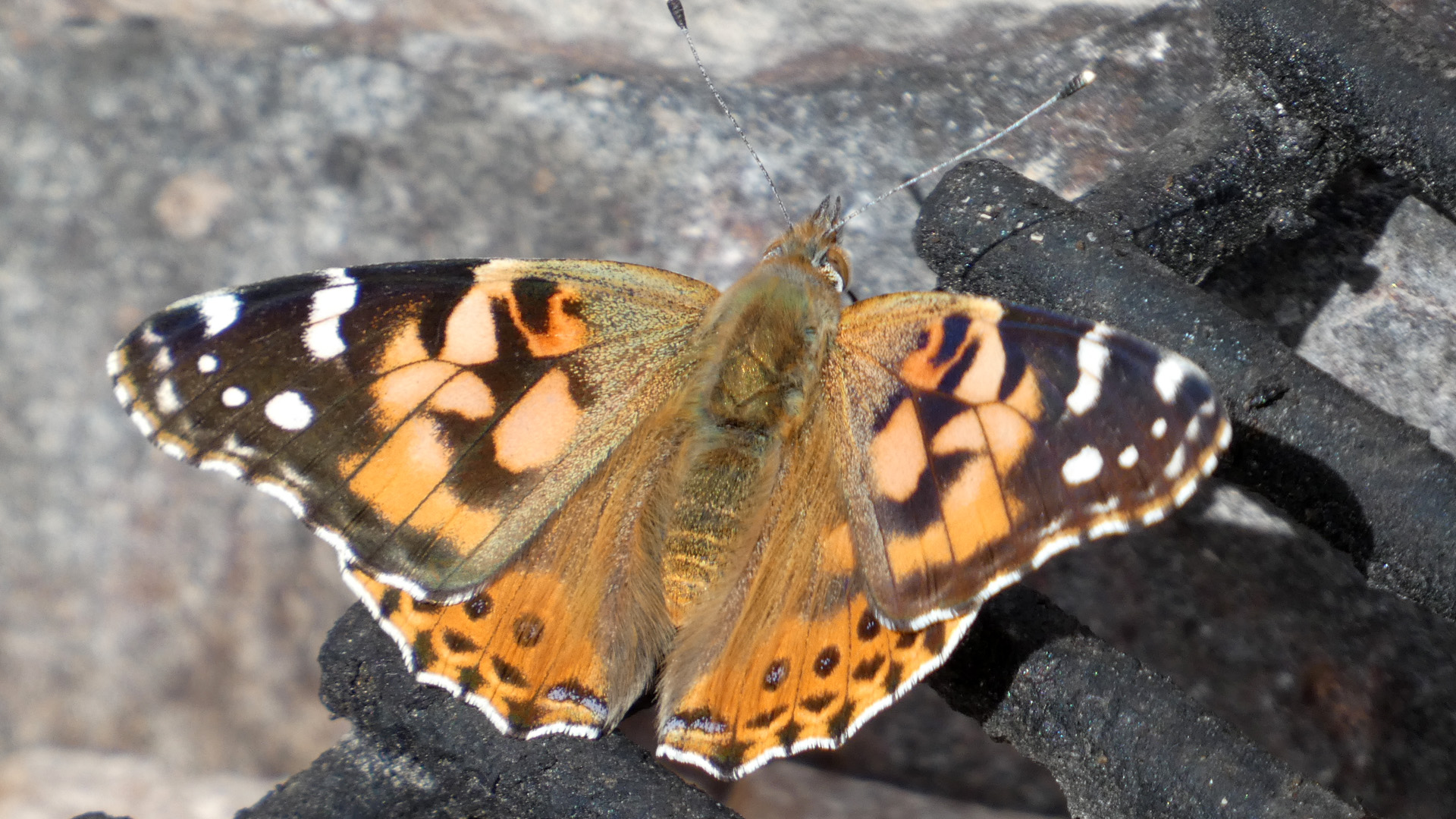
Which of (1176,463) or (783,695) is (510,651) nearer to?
(783,695)

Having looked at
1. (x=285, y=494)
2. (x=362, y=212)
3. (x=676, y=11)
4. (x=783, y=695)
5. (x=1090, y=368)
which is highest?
(x=676, y=11)

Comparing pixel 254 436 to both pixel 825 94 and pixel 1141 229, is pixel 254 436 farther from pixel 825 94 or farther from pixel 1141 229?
pixel 825 94

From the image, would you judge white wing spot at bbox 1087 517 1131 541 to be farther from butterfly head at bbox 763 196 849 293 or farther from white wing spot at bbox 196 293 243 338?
white wing spot at bbox 196 293 243 338

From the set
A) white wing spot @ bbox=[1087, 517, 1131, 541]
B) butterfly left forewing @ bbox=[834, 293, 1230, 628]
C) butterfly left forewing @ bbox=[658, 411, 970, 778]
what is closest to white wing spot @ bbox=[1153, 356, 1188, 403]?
butterfly left forewing @ bbox=[834, 293, 1230, 628]

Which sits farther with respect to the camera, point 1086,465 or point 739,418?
point 739,418

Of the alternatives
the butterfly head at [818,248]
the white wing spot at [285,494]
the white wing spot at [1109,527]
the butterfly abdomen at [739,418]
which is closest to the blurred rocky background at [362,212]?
the butterfly head at [818,248]

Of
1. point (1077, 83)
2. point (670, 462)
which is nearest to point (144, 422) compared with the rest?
point (670, 462)
